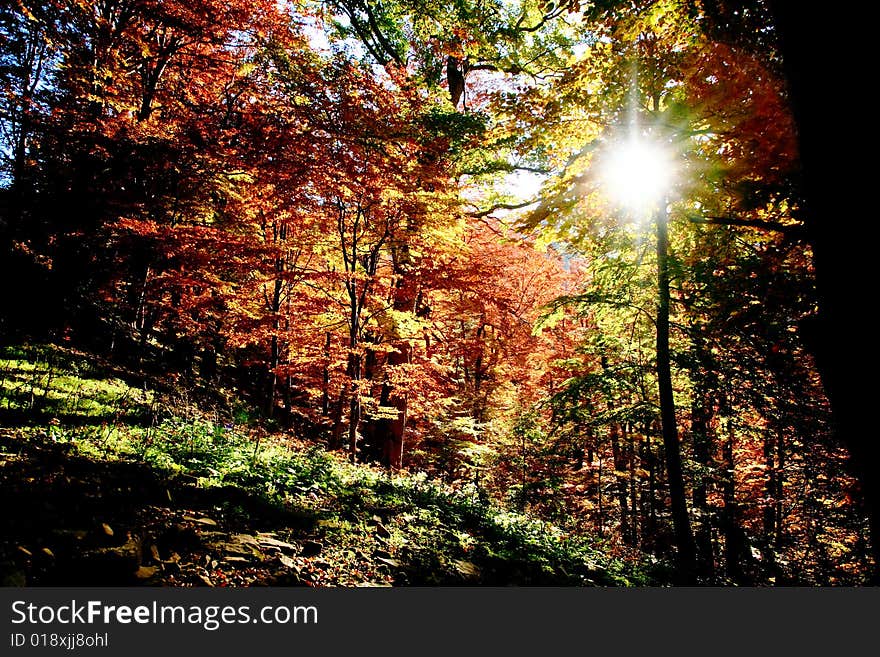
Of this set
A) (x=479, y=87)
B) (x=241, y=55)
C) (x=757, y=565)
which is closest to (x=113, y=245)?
(x=241, y=55)

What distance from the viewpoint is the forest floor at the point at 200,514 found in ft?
10.6

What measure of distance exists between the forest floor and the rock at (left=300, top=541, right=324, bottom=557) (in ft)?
0.08

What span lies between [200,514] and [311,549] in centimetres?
121

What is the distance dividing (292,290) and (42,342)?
589 cm

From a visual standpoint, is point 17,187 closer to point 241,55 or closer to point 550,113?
point 241,55

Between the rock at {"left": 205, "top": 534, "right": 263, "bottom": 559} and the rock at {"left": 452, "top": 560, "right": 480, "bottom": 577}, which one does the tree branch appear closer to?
the rock at {"left": 452, "top": 560, "right": 480, "bottom": 577}

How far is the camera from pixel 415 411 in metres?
14.9

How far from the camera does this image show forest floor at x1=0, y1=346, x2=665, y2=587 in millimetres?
3227

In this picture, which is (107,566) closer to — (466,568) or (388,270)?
(466,568)

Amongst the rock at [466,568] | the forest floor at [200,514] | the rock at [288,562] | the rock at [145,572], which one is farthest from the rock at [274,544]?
the rock at [466,568]

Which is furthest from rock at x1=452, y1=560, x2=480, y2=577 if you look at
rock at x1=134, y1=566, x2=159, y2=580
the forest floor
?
rock at x1=134, y1=566, x2=159, y2=580

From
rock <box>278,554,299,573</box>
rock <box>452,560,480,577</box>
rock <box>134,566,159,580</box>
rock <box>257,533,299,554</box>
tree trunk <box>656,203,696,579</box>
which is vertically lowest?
rock <box>452,560,480,577</box>

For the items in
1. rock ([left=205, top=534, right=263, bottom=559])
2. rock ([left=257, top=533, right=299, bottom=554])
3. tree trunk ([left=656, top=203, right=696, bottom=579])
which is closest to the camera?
rock ([left=205, top=534, right=263, bottom=559])

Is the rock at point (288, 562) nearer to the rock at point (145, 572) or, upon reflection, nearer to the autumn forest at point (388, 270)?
the autumn forest at point (388, 270)
